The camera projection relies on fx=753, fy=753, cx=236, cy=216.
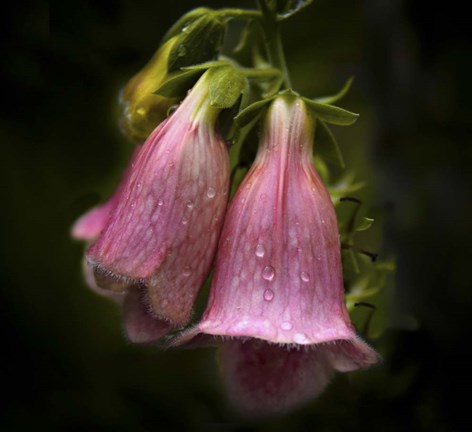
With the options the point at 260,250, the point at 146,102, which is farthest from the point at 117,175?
the point at 260,250

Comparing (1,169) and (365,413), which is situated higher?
(1,169)

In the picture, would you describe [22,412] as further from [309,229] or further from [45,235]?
[309,229]

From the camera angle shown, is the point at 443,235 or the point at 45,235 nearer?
the point at 443,235

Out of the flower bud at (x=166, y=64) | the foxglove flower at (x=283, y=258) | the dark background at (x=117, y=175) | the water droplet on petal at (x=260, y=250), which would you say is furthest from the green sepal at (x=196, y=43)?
the dark background at (x=117, y=175)

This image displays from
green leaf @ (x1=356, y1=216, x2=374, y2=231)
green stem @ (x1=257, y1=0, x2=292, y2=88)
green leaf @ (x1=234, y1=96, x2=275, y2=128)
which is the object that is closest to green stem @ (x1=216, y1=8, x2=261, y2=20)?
green stem @ (x1=257, y1=0, x2=292, y2=88)

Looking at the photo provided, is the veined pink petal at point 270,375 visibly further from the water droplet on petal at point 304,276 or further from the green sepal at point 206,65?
the green sepal at point 206,65

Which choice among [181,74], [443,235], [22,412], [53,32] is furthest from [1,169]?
[443,235]

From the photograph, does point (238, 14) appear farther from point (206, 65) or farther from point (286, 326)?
point (286, 326)
